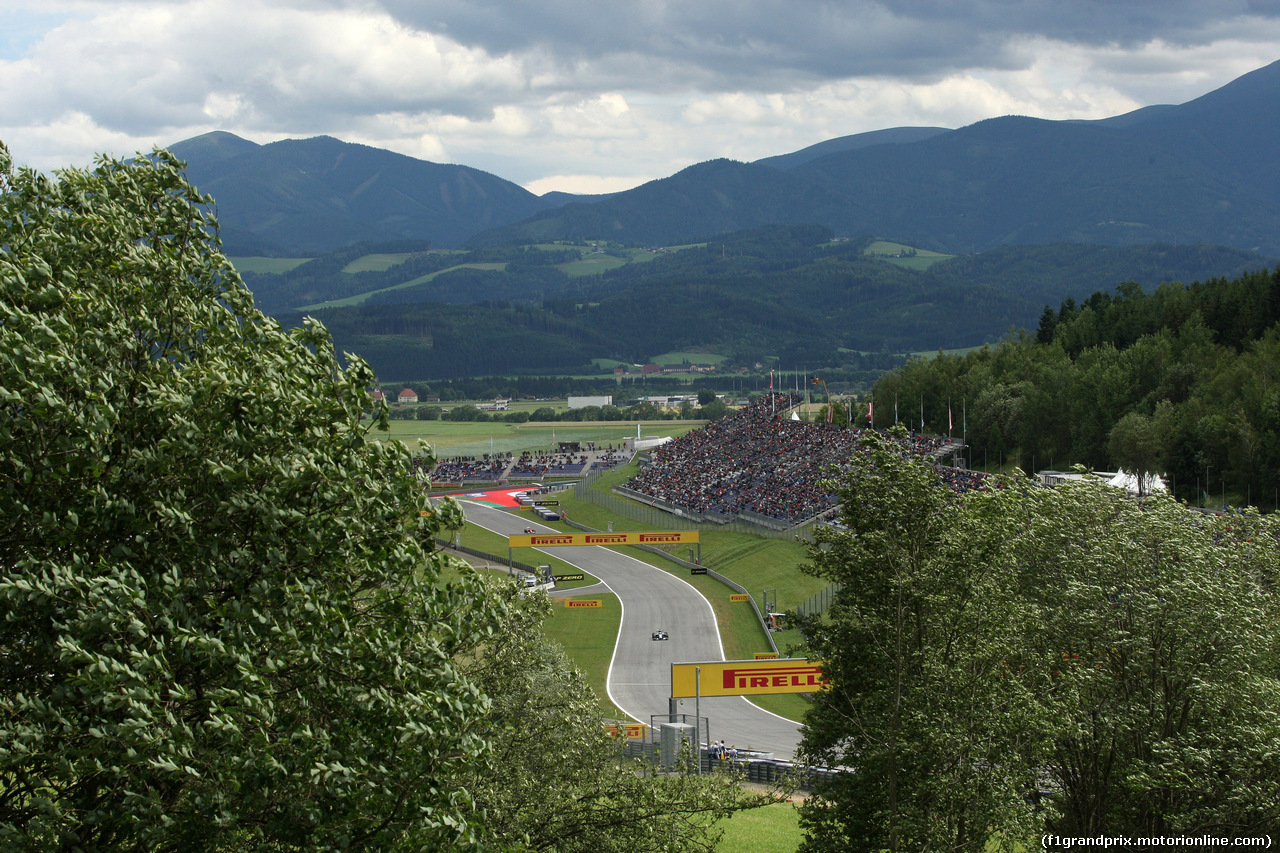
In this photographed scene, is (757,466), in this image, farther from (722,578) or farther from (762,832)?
(762,832)

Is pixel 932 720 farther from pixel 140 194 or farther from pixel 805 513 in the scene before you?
pixel 805 513

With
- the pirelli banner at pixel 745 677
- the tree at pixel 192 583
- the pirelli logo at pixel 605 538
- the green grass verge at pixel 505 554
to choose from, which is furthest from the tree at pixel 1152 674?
the pirelli logo at pixel 605 538

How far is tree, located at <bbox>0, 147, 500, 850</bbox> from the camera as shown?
34.6ft

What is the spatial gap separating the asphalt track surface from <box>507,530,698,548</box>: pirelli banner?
1.38 metres

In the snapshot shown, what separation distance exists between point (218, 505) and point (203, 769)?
272 cm

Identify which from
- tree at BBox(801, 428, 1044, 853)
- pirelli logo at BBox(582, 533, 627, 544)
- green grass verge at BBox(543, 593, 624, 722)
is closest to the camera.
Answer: tree at BBox(801, 428, 1044, 853)

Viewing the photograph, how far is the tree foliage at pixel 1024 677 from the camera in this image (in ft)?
62.7

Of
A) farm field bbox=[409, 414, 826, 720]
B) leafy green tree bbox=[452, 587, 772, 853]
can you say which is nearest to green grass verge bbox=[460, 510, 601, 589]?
farm field bbox=[409, 414, 826, 720]

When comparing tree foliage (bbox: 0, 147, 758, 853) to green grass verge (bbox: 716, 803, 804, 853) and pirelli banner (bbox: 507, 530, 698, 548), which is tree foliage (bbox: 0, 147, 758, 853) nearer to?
green grass verge (bbox: 716, 803, 804, 853)

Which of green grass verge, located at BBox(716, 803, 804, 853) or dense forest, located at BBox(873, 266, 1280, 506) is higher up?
dense forest, located at BBox(873, 266, 1280, 506)

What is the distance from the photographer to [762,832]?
1177 inches

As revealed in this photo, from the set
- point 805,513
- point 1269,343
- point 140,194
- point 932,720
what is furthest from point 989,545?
point 1269,343

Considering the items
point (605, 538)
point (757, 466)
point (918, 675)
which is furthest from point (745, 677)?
point (757, 466)

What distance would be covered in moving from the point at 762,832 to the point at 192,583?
22520 mm
